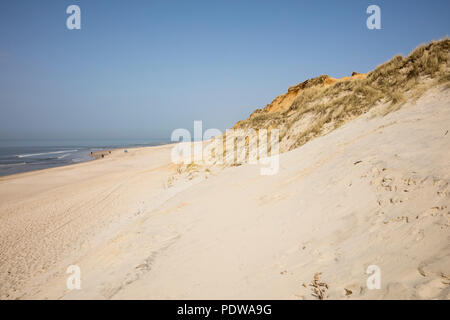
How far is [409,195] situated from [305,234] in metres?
1.45

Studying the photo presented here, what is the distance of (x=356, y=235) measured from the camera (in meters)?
2.88

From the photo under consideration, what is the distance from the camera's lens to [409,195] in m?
3.04

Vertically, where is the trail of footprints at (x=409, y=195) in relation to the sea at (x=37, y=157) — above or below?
above

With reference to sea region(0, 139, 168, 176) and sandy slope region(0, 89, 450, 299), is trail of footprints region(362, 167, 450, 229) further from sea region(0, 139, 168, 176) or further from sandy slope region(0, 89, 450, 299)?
sea region(0, 139, 168, 176)

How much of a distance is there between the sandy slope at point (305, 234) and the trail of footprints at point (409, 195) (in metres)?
0.02

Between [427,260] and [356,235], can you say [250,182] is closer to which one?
[356,235]

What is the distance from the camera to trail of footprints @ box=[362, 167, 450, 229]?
104 inches

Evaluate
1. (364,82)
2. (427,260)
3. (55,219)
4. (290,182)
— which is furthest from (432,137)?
(55,219)

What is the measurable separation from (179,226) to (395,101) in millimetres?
7409

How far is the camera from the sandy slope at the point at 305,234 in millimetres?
2438
